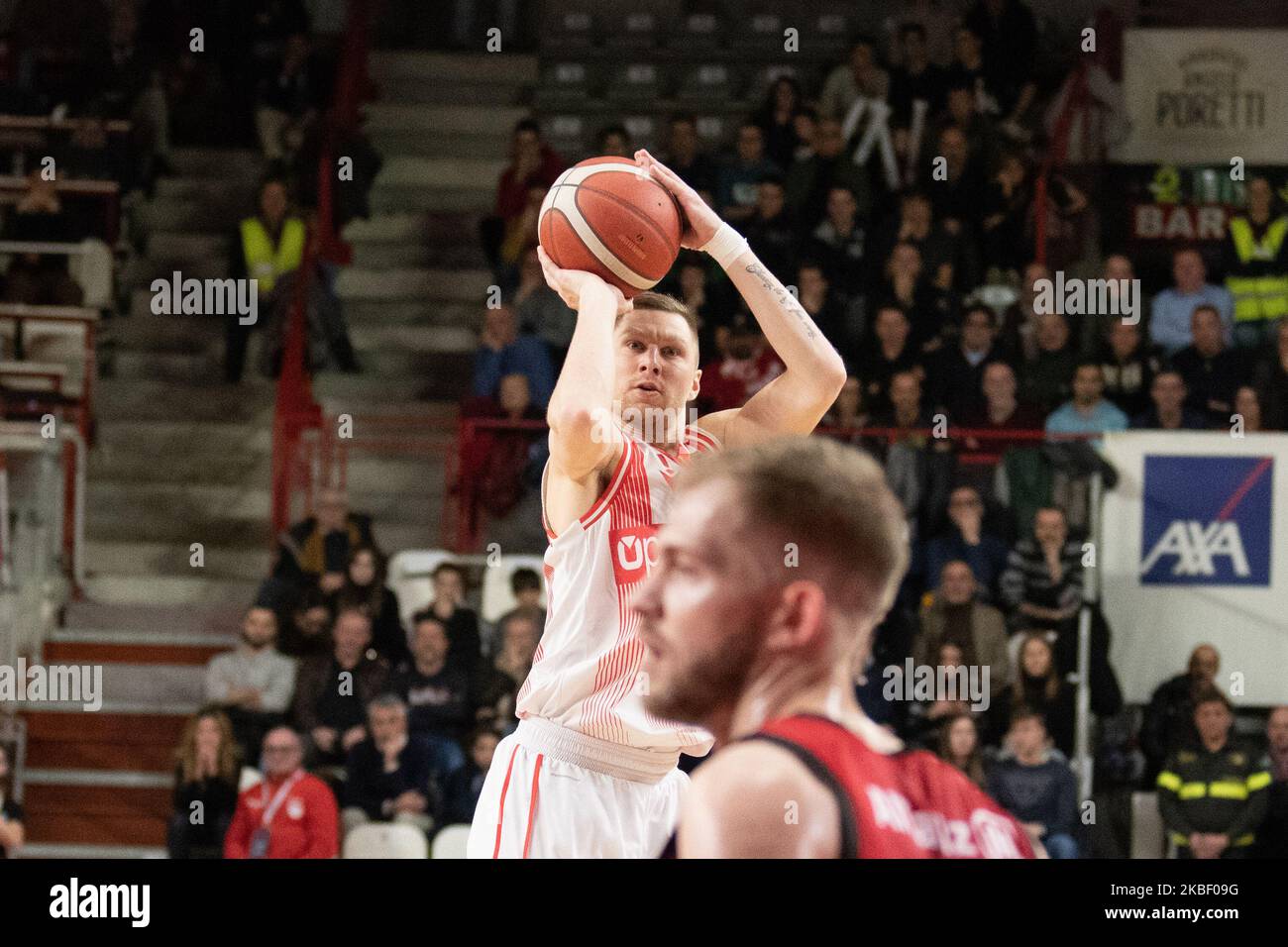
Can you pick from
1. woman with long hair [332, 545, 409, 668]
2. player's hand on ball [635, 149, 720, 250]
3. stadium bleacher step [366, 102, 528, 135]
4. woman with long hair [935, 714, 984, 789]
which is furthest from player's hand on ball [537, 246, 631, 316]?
stadium bleacher step [366, 102, 528, 135]

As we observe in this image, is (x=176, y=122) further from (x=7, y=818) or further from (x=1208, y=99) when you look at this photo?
(x=1208, y=99)

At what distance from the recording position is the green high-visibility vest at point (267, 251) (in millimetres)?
11906

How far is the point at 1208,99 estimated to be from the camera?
1266 cm

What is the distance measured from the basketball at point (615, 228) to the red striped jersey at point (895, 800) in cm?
232

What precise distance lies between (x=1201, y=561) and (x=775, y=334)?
18.3 feet

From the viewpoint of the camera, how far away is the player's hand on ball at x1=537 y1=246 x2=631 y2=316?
4344mm

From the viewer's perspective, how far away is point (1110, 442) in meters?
9.52

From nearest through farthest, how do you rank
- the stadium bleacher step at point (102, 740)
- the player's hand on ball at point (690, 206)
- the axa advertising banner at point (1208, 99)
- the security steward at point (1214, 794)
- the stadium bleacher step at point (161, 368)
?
the player's hand on ball at point (690, 206) → the security steward at point (1214, 794) → the stadium bleacher step at point (102, 740) → the stadium bleacher step at point (161, 368) → the axa advertising banner at point (1208, 99)

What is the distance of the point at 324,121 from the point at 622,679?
935cm

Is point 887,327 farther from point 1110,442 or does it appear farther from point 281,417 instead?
point 281,417

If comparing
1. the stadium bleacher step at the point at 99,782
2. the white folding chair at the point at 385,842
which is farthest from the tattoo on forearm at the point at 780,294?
the stadium bleacher step at the point at 99,782

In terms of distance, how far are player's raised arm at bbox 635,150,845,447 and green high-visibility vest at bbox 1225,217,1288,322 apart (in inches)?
280

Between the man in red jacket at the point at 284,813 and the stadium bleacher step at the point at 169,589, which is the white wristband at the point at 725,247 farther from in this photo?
the stadium bleacher step at the point at 169,589

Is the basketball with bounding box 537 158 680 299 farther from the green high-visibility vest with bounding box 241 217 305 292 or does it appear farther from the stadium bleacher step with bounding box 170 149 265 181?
the stadium bleacher step with bounding box 170 149 265 181
